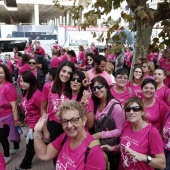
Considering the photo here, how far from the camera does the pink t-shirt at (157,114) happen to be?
2873 mm

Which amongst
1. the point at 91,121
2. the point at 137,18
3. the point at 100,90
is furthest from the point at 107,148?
the point at 137,18

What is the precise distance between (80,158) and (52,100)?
128 centimetres

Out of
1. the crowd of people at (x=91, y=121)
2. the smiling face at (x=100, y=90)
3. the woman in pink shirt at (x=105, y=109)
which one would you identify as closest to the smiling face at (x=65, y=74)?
the crowd of people at (x=91, y=121)

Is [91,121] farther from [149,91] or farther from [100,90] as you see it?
[149,91]

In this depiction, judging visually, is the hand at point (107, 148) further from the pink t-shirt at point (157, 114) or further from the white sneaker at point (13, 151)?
the white sneaker at point (13, 151)

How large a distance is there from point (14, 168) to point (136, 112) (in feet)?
8.27

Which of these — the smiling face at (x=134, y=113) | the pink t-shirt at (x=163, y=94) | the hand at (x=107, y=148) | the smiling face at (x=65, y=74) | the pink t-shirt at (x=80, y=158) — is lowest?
the hand at (x=107, y=148)

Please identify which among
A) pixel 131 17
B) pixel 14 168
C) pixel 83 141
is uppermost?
pixel 131 17

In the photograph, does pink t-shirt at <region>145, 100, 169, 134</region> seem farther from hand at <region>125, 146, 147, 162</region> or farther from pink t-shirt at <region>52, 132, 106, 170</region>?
pink t-shirt at <region>52, 132, 106, 170</region>

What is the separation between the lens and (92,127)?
272cm

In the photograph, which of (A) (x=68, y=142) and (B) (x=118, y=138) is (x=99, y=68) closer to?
(B) (x=118, y=138)

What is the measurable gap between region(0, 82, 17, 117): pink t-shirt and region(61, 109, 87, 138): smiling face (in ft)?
6.37

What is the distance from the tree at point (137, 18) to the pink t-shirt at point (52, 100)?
1027 mm

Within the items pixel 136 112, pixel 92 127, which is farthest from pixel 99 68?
pixel 136 112
